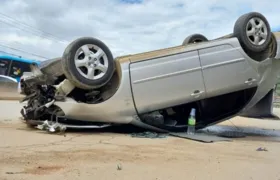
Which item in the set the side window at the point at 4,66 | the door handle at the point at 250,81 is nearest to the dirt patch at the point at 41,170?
the door handle at the point at 250,81

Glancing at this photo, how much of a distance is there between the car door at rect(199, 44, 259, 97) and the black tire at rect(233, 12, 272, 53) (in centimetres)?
23

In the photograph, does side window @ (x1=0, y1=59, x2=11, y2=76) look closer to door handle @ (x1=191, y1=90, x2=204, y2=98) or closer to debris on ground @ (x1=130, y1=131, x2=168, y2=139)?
debris on ground @ (x1=130, y1=131, x2=168, y2=139)

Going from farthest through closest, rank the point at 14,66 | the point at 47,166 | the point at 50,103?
the point at 14,66
the point at 50,103
the point at 47,166

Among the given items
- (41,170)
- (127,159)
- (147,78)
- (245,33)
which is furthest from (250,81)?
(41,170)

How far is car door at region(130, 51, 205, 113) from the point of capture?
619 centimetres

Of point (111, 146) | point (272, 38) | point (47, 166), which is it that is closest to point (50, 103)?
point (111, 146)

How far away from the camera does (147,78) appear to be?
6195 mm

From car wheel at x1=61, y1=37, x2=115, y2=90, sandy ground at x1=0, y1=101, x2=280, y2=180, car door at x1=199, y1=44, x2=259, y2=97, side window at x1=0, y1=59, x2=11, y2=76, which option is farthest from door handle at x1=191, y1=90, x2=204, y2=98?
side window at x1=0, y1=59, x2=11, y2=76

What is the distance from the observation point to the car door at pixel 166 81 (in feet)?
20.3

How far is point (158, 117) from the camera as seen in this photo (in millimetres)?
6520

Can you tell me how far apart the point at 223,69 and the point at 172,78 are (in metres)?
0.98

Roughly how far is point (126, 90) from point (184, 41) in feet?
7.64

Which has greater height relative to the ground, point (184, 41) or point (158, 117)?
point (184, 41)

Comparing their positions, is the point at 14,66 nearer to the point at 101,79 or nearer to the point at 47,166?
the point at 101,79
